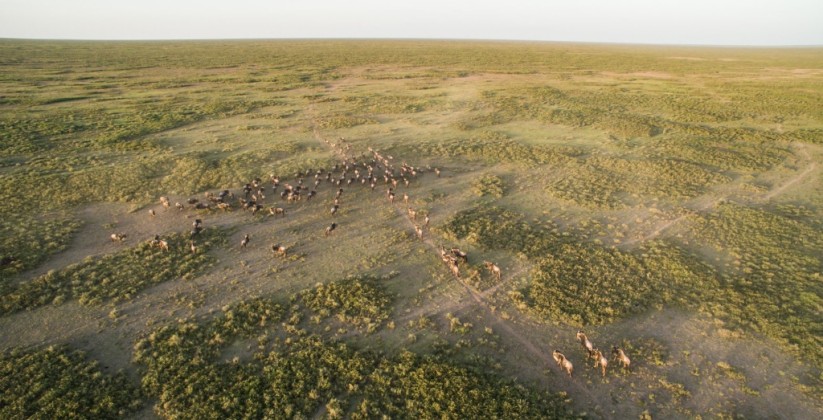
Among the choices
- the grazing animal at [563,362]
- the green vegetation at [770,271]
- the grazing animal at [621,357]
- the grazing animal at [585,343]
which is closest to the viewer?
the grazing animal at [563,362]

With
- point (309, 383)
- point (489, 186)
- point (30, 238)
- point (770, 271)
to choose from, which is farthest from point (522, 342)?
point (30, 238)

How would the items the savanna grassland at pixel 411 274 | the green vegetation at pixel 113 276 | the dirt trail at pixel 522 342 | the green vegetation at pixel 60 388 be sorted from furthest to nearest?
the green vegetation at pixel 113 276 < the savanna grassland at pixel 411 274 < the dirt trail at pixel 522 342 < the green vegetation at pixel 60 388

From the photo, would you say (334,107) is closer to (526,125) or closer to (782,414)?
(526,125)

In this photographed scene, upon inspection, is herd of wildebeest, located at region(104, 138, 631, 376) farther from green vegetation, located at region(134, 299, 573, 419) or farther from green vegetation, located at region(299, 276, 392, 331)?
green vegetation, located at region(299, 276, 392, 331)

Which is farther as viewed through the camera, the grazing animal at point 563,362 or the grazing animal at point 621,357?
the grazing animal at point 621,357

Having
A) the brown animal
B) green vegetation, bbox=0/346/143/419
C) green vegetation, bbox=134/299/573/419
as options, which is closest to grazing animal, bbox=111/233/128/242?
green vegetation, bbox=0/346/143/419

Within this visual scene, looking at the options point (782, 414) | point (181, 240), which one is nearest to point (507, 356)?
point (782, 414)

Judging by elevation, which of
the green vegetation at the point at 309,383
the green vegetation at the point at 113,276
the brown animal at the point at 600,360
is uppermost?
the green vegetation at the point at 113,276

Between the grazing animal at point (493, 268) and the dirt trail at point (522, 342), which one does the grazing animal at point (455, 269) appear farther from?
the grazing animal at point (493, 268)

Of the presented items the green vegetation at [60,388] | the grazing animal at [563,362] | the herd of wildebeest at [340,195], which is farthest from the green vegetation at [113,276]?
the grazing animal at [563,362]
